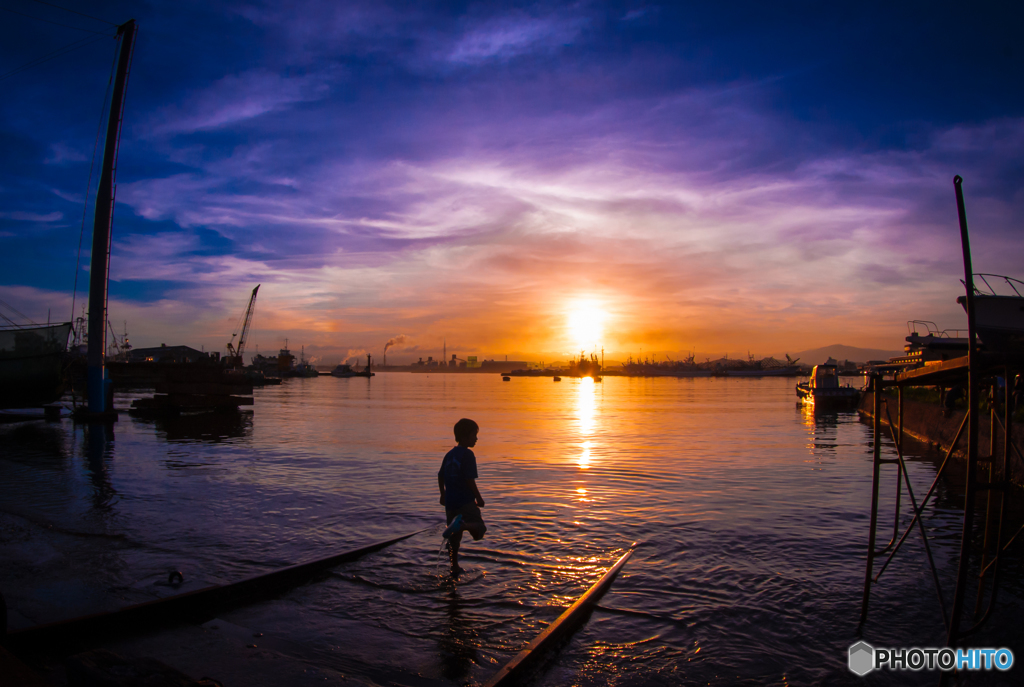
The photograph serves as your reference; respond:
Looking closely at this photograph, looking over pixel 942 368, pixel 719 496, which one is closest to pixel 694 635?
pixel 942 368

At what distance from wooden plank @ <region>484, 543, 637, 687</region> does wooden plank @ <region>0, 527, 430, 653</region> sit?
Result: 11.4 ft

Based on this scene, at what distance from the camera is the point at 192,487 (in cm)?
1453

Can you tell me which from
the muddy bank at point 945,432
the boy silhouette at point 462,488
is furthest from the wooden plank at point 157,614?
the muddy bank at point 945,432

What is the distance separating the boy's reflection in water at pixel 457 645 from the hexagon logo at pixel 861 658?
3.70m

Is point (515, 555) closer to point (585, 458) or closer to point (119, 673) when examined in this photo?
point (119, 673)

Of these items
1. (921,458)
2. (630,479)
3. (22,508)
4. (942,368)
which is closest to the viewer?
(942,368)

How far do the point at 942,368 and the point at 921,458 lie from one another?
66.6ft

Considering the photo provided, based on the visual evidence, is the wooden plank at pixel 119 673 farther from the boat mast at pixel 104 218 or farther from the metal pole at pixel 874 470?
the boat mast at pixel 104 218

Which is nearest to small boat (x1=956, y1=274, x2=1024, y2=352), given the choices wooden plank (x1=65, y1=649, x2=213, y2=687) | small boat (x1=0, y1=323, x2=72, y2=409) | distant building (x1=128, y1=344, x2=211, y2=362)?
wooden plank (x1=65, y1=649, x2=213, y2=687)

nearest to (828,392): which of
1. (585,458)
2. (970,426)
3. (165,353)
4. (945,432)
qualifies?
(945,432)

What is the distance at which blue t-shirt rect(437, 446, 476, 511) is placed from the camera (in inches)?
296

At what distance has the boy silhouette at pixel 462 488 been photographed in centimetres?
751

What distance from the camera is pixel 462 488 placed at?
7605 mm

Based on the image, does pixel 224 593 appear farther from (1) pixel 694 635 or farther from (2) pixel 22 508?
(2) pixel 22 508
